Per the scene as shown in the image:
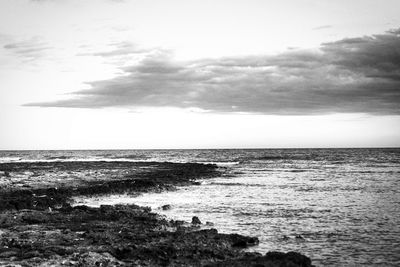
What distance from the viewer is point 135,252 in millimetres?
13609

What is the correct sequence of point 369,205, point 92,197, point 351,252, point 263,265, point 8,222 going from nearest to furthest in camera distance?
1. point 263,265
2. point 351,252
3. point 8,222
4. point 369,205
5. point 92,197

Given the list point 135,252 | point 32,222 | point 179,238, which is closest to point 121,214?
point 32,222

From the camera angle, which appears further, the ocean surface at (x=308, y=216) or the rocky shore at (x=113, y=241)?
the ocean surface at (x=308, y=216)

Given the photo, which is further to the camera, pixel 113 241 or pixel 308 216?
pixel 308 216

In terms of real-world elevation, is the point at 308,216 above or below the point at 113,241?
below

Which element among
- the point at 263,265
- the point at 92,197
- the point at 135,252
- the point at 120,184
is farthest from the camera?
the point at 120,184

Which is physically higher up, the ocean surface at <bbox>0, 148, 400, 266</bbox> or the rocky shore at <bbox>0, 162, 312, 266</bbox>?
the rocky shore at <bbox>0, 162, 312, 266</bbox>

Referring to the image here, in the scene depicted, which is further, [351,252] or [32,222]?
[32,222]

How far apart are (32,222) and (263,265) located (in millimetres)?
12327

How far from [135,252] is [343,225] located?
11.7 m

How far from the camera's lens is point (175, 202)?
96.2ft

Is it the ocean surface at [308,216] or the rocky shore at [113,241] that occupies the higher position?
the rocky shore at [113,241]

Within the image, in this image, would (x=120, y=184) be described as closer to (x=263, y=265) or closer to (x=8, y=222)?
(x=8, y=222)

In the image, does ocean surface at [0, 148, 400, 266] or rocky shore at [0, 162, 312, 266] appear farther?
ocean surface at [0, 148, 400, 266]
